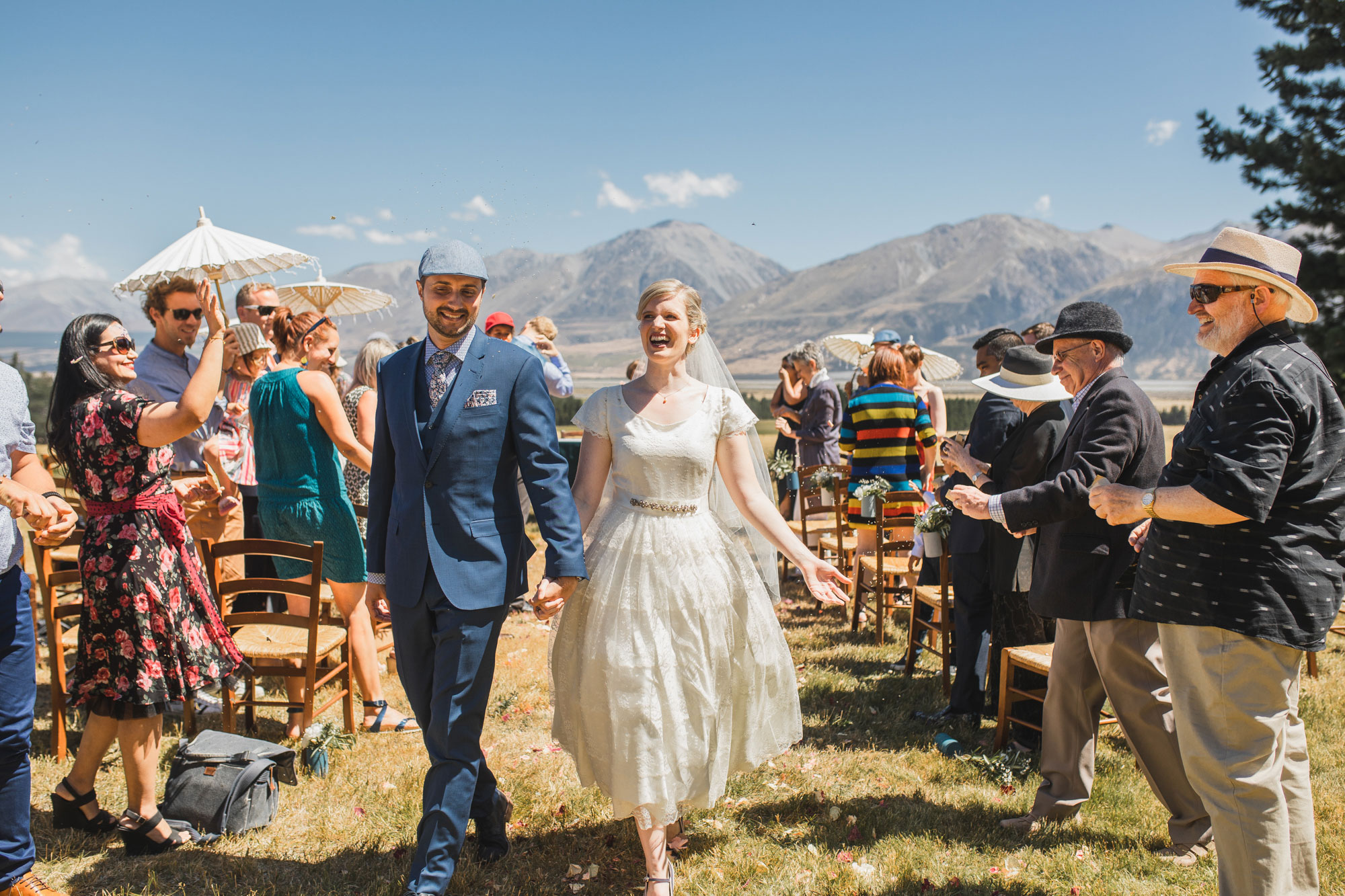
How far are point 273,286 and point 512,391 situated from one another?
4.64 meters

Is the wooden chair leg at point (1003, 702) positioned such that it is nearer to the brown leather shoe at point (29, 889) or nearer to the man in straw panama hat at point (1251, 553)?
the man in straw panama hat at point (1251, 553)

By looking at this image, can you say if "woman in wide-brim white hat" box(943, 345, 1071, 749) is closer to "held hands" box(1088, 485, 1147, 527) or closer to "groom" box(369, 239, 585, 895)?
"held hands" box(1088, 485, 1147, 527)

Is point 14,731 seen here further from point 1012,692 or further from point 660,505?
point 1012,692

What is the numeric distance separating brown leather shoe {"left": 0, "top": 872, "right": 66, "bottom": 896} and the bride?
1944 millimetres

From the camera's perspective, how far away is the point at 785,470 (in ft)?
31.8

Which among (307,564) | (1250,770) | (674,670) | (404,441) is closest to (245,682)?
(307,564)

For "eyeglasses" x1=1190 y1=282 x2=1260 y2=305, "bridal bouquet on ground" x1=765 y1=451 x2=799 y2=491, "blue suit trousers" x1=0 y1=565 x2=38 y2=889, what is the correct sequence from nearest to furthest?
"eyeglasses" x1=1190 y1=282 x2=1260 y2=305, "blue suit trousers" x1=0 y1=565 x2=38 y2=889, "bridal bouquet on ground" x1=765 y1=451 x2=799 y2=491

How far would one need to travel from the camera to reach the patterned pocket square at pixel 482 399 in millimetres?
3105

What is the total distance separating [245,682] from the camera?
5.31 meters

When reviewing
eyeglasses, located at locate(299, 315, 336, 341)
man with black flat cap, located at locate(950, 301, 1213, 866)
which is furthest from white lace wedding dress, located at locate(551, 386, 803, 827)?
eyeglasses, located at locate(299, 315, 336, 341)

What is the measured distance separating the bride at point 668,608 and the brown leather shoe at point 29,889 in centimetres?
194

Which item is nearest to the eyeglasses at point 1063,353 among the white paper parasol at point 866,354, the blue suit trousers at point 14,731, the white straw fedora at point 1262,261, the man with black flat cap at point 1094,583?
the man with black flat cap at point 1094,583

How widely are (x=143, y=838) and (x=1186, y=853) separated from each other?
4.51m

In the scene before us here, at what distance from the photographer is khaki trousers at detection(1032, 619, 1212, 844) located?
11.2 ft
